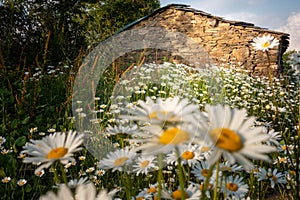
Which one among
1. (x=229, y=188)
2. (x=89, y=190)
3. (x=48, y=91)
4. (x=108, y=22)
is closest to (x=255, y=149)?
(x=89, y=190)

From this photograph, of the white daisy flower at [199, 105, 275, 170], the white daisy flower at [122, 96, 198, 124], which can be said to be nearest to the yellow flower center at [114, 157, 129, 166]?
the white daisy flower at [122, 96, 198, 124]

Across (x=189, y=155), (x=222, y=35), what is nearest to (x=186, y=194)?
(x=189, y=155)

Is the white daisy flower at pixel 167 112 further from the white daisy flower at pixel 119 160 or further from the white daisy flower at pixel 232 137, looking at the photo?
the white daisy flower at pixel 119 160

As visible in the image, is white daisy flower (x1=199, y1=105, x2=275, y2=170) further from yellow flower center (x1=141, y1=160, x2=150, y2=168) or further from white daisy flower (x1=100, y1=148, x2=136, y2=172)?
yellow flower center (x1=141, y1=160, x2=150, y2=168)

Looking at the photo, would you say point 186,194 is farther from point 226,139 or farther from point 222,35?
point 222,35

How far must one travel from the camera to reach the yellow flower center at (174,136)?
18.2 inches

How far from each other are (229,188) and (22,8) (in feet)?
24.3

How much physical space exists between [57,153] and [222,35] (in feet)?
29.3

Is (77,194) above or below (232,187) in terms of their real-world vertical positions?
above

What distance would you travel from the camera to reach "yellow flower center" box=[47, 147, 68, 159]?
0.60m

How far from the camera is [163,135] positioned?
50cm

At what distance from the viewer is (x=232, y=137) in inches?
19.1

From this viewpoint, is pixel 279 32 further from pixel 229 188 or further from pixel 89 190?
pixel 89 190

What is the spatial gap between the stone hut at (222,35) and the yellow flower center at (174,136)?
788 centimetres
